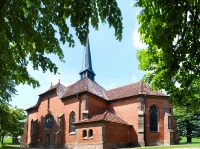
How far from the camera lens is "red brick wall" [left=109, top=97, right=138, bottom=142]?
92.7 ft

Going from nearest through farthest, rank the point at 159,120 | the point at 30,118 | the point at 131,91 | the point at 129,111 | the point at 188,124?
the point at 159,120 → the point at 129,111 → the point at 131,91 → the point at 30,118 → the point at 188,124

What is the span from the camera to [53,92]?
3434cm

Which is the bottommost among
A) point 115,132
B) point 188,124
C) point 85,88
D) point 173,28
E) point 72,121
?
point 188,124

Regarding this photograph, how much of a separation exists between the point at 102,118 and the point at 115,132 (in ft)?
8.61


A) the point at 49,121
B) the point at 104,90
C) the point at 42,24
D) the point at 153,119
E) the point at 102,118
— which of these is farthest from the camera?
the point at 104,90

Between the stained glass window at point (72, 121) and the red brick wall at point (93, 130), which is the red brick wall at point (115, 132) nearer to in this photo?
the red brick wall at point (93, 130)

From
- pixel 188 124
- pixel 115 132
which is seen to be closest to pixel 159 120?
pixel 115 132

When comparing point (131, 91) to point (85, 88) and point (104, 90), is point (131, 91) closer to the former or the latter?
point (104, 90)

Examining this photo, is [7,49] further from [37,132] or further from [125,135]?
[37,132]

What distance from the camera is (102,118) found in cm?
2539

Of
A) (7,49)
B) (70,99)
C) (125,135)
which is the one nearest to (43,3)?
(7,49)

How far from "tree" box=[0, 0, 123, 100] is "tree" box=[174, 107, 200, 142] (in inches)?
1676

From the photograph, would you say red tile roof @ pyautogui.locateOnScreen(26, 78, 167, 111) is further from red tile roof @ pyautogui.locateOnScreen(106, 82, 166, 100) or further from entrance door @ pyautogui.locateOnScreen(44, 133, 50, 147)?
entrance door @ pyautogui.locateOnScreen(44, 133, 50, 147)

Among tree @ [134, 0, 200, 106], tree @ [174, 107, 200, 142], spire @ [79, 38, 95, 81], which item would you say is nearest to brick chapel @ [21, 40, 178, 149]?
spire @ [79, 38, 95, 81]
